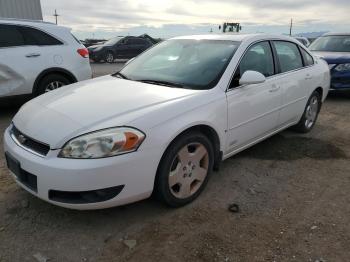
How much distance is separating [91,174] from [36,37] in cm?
469

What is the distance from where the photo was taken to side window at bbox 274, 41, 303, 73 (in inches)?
184

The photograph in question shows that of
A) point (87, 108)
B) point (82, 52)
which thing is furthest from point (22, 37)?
point (87, 108)

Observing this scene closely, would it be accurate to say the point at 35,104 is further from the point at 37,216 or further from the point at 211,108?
the point at 211,108

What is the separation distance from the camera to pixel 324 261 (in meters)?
2.64

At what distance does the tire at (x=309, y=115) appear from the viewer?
5398 mm

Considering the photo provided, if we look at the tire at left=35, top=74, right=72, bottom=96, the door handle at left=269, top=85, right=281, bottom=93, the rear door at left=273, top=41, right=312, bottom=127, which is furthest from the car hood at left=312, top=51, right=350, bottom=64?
the tire at left=35, top=74, right=72, bottom=96

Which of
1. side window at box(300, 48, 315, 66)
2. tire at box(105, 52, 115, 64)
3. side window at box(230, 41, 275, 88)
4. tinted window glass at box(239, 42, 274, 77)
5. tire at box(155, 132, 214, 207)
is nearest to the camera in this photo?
tire at box(155, 132, 214, 207)

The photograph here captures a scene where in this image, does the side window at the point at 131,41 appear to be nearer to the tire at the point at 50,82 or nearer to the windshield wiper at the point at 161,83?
the tire at the point at 50,82

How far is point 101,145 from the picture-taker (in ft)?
8.94

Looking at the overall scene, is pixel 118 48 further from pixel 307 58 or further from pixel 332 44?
pixel 307 58

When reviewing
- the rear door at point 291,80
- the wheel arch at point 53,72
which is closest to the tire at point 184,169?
the rear door at point 291,80

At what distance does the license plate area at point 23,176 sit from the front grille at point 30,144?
15 centimetres

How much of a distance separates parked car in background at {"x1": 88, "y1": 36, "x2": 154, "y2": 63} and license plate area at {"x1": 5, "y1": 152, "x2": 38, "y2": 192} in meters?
17.4

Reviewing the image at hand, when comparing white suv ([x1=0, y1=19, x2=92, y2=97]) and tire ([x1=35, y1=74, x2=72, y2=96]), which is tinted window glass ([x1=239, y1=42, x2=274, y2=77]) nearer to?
white suv ([x1=0, y1=19, x2=92, y2=97])
